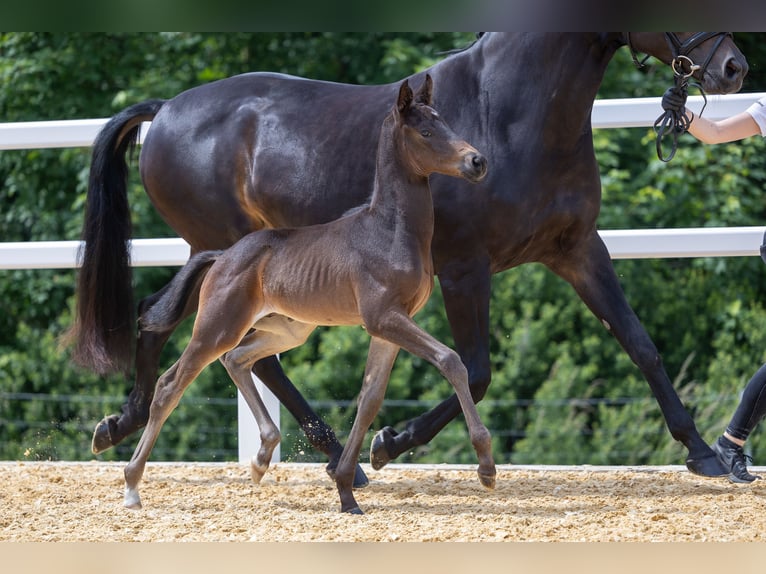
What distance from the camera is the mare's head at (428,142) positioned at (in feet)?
10.9

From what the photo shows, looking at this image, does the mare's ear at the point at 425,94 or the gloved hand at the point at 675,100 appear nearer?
the mare's ear at the point at 425,94

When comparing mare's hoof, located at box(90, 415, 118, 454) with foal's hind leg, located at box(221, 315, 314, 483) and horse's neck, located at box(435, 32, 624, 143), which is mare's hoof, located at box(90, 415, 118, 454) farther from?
horse's neck, located at box(435, 32, 624, 143)

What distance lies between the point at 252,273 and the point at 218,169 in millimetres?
1037

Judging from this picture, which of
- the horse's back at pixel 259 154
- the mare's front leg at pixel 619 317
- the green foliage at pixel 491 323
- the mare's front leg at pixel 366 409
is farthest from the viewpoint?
the green foliage at pixel 491 323

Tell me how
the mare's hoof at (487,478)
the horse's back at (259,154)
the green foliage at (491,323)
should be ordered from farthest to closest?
the green foliage at (491,323) < the horse's back at (259,154) < the mare's hoof at (487,478)

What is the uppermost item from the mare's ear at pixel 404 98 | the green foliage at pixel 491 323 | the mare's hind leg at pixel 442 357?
the mare's ear at pixel 404 98

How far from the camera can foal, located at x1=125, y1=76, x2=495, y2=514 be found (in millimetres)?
3436

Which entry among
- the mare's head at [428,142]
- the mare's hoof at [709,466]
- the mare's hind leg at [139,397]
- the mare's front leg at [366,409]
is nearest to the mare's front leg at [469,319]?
the mare's front leg at [366,409]

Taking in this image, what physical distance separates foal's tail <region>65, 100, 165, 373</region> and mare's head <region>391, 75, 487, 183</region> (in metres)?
1.72

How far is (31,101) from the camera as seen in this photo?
11523mm

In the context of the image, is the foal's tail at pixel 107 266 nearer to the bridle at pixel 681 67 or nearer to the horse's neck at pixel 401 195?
the horse's neck at pixel 401 195

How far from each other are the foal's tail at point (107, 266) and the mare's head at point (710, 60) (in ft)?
8.07

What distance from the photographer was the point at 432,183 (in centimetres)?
407
